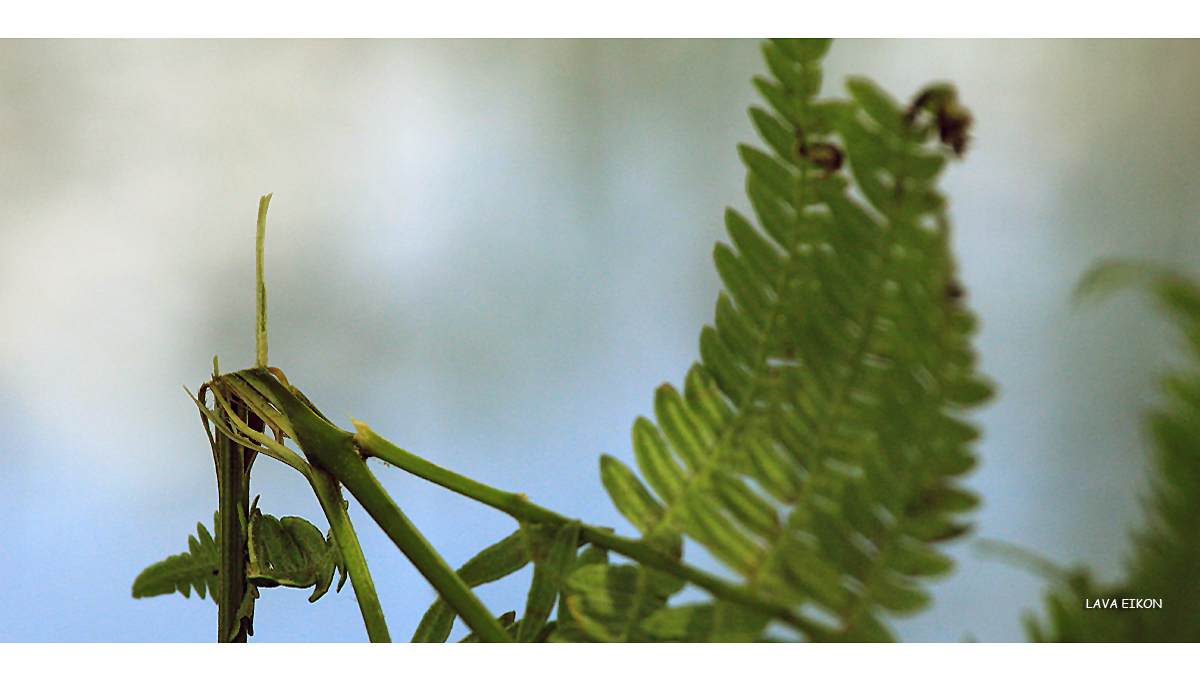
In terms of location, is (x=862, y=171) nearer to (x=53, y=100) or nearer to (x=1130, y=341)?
(x=1130, y=341)

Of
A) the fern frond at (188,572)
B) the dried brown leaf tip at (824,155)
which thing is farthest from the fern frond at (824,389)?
the fern frond at (188,572)

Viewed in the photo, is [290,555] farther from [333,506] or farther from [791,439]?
[791,439]

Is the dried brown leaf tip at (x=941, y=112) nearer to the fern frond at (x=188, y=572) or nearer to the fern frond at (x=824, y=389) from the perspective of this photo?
the fern frond at (x=824, y=389)

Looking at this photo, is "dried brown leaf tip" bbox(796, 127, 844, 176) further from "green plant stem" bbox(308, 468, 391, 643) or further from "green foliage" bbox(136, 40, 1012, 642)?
"green plant stem" bbox(308, 468, 391, 643)

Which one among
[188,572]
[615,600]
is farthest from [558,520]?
[188,572]

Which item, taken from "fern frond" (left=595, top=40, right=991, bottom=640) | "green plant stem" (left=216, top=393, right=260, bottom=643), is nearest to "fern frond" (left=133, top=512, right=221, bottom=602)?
"green plant stem" (left=216, top=393, right=260, bottom=643)
